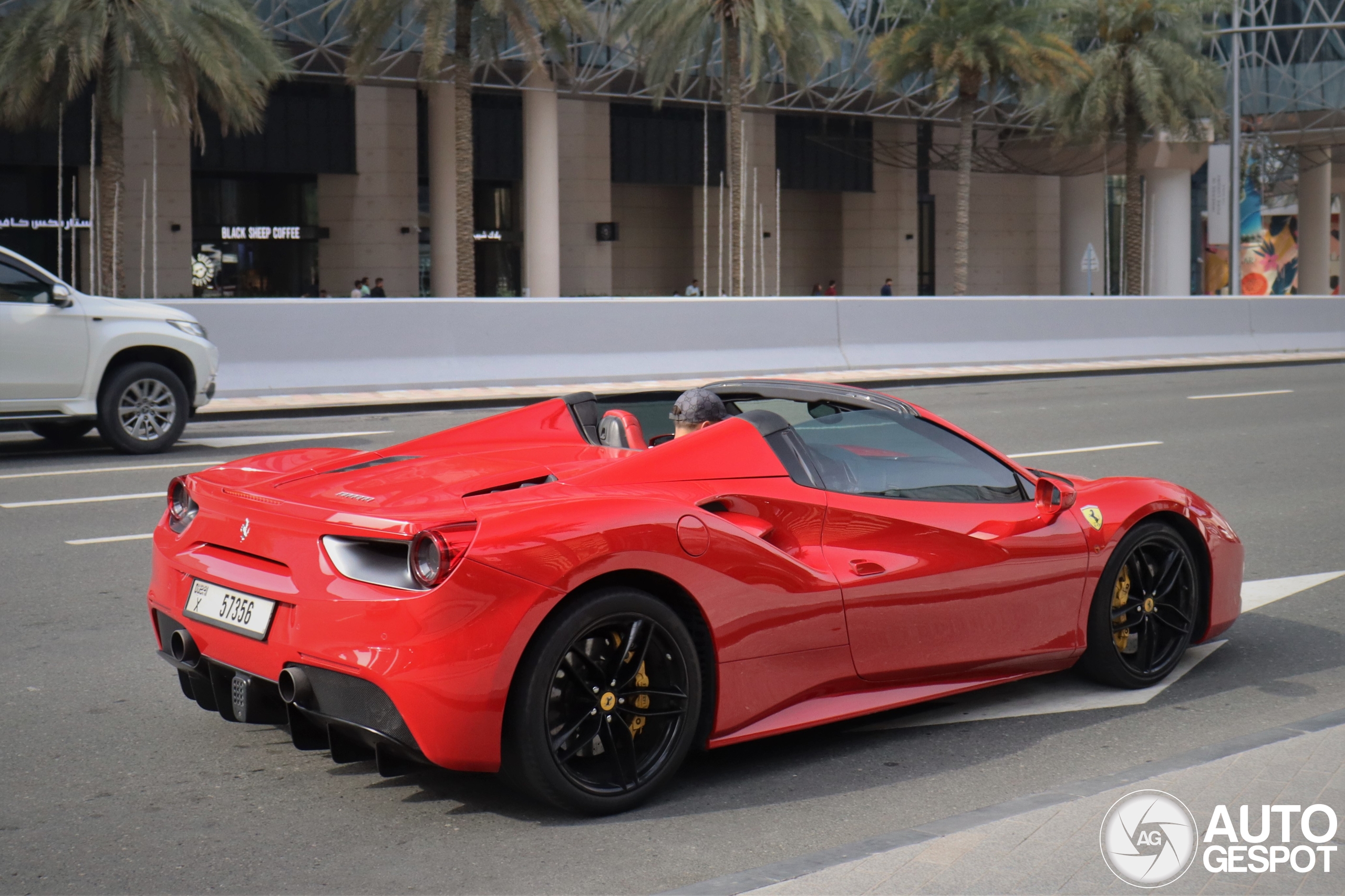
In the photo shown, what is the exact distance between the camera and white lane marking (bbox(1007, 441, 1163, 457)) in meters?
12.4

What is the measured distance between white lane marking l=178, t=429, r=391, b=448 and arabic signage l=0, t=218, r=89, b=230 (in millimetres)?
26602

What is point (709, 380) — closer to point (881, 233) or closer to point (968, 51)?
point (968, 51)

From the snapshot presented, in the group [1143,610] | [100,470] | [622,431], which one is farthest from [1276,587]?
[100,470]

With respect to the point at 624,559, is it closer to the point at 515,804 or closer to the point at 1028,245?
the point at 515,804

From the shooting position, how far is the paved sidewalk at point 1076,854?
11.1ft

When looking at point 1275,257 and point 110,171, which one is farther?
point 1275,257

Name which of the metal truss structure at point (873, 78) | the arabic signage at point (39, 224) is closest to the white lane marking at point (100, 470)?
the metal truss structure at point (873, 78)

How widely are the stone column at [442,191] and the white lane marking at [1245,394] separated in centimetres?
2522

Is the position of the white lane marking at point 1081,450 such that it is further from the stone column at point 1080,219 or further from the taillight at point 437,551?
the stone column at point 1080,219

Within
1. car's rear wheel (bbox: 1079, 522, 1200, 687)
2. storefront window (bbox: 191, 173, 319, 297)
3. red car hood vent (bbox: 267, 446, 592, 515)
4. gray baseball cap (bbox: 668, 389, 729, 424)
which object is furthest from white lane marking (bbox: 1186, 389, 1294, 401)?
storefront window (bbox: 191, 173, 319, 297)

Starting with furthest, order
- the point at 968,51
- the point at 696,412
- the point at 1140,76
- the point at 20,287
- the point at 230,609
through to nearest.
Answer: the point at 1140,76
the point at 968,51
the point at 20,287
the point at 696,412
the point at 230,609

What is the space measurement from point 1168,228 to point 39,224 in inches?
1437

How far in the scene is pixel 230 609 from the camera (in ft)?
13.8

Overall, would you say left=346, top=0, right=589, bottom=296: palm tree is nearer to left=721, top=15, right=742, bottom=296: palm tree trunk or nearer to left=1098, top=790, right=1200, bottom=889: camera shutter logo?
left=721, top=15, right=742, bottom=296: palm tree trunk
